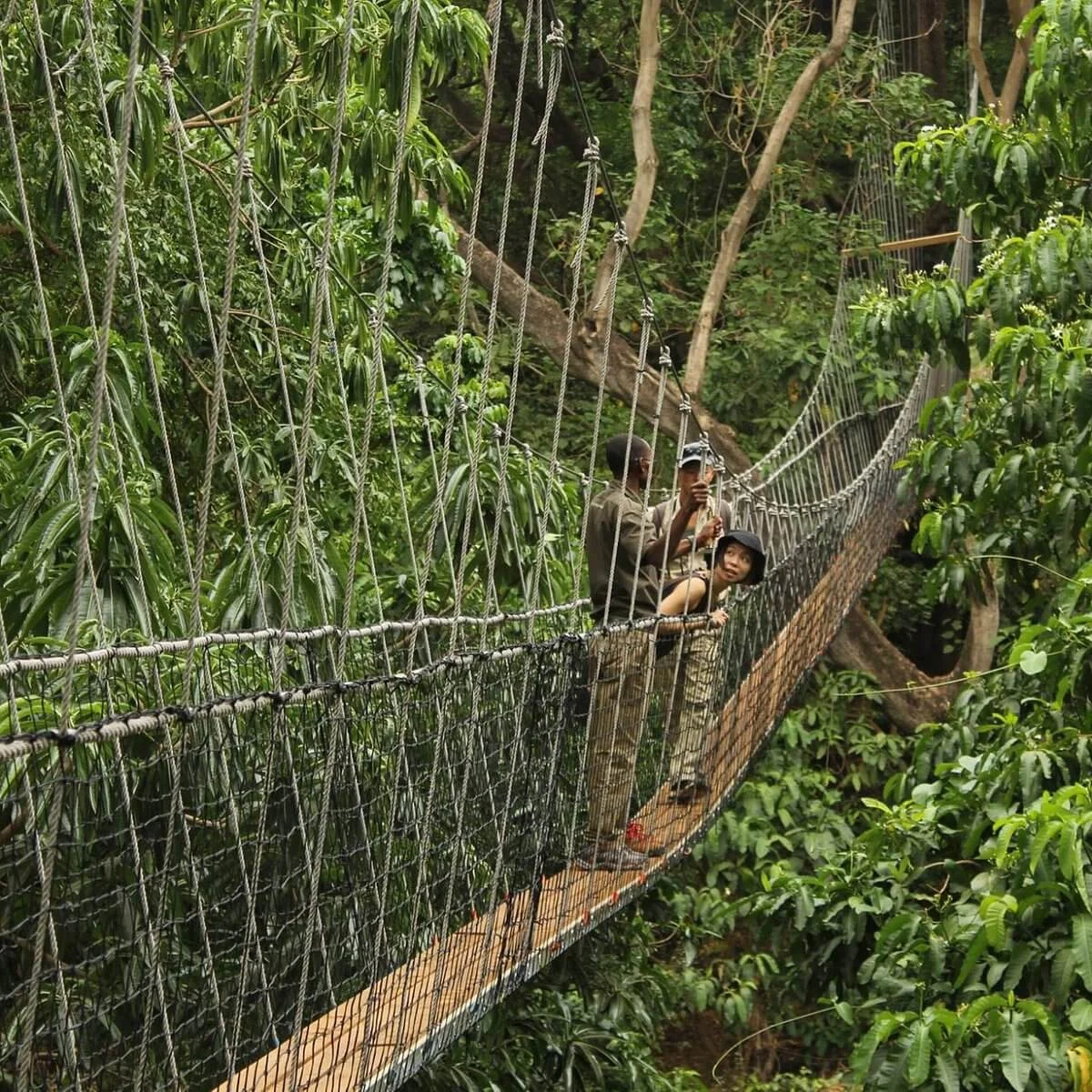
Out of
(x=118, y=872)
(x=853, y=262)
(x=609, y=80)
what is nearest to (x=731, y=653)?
(x=118, y=872)

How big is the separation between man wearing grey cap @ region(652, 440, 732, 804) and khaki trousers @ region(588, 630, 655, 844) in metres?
0.15

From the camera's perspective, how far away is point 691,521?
11.0 ft

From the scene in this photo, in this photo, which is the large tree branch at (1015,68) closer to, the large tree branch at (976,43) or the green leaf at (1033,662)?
the large tree branch at (976,43)

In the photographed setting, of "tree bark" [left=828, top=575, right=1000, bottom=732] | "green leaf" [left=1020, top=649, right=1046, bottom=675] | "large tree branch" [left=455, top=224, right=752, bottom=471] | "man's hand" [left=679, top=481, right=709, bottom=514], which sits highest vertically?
"man's hand" [left=679, top=481, right=709, bottom=514]

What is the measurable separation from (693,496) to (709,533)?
0.87 feet

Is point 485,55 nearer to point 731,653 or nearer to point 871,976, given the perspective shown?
point 731,653

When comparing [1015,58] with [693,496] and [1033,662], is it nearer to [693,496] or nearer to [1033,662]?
[693,496]

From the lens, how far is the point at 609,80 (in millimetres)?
8086

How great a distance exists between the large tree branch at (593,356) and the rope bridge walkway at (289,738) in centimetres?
211

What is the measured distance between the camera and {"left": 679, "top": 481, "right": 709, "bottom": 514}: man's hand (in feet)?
9.84

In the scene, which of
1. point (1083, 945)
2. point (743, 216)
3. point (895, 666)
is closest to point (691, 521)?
point (1083, 945)

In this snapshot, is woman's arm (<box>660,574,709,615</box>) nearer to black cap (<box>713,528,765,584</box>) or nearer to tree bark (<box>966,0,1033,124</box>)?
black cap (<box>713,528,765,584</box>)

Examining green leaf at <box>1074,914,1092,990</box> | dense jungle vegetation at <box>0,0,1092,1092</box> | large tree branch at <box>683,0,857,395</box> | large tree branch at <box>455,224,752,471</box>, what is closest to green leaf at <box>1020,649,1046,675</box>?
dense jungle vegetation at <box>0,0,1092,1092</box>

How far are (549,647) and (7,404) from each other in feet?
3.42
